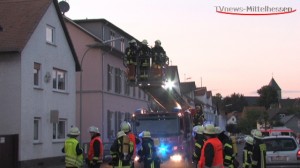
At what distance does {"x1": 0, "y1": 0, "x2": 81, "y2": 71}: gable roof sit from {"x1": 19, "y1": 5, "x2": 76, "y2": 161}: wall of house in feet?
1.85

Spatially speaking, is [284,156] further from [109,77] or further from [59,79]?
[109,77]

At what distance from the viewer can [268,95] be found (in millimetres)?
144750

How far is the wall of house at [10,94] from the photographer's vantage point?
84.1 feet

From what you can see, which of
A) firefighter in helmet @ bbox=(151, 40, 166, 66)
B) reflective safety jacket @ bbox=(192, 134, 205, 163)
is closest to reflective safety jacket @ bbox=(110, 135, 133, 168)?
reflective safety jacket @ bbox=(192, 134, 205, 163)

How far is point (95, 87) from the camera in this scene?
3722 cm

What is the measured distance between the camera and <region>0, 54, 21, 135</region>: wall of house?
25.6 metres

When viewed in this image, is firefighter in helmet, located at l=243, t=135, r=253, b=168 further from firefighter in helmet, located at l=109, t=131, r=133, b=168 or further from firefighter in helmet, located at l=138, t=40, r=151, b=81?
firefighter in helmet, located at l=138, t=40, r=151, b=81

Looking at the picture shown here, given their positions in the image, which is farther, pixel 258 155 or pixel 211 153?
pixel 258 155

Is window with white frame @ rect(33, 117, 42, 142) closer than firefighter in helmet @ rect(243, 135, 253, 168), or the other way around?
firefighter in helmet @ rect(243, 135, 253, 168)

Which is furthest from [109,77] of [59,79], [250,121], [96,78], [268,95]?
[268,95]

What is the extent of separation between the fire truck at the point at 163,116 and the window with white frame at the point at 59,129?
10.5m

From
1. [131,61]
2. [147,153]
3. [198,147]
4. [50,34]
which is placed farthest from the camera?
[50,34]

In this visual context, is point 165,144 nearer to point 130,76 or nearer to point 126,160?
point 130,76

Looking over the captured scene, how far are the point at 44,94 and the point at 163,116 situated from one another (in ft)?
38.8
